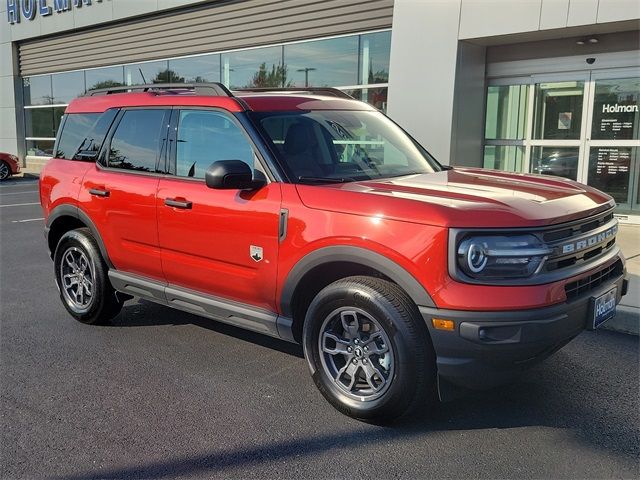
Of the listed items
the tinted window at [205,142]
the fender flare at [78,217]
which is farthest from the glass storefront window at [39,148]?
the tinted window at [205,142]

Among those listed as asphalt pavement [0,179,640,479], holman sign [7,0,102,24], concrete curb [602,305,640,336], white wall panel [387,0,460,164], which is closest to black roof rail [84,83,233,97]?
asphalt pavement [0,179,640,479]

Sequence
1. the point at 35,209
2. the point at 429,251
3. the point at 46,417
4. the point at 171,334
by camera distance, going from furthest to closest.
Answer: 1. the point at 35,209
2. the point at 171,334
3. the point at 46,417
4. the point at 429,251

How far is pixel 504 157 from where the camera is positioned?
36.2 feet

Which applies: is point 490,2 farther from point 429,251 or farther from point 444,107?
Answer: point 429,251

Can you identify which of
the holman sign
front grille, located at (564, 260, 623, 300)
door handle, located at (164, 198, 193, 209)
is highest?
the holman sign

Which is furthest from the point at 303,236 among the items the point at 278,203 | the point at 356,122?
the point at 356,122

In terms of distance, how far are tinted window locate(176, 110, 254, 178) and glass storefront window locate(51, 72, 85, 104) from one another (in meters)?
18.6

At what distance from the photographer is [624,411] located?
3.56 metres

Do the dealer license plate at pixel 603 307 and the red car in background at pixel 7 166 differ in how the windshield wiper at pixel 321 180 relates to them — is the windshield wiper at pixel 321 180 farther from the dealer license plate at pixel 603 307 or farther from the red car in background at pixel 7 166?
the red car in background at pixel 7 166

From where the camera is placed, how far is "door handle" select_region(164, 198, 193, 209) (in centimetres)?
418

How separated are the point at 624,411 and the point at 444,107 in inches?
289

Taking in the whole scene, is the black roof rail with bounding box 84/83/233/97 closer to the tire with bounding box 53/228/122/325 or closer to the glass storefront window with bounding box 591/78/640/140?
the tire with bounding box 53/228/122/325

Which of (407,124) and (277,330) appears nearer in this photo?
(277,330)

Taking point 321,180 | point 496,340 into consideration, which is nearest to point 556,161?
point 321,180
